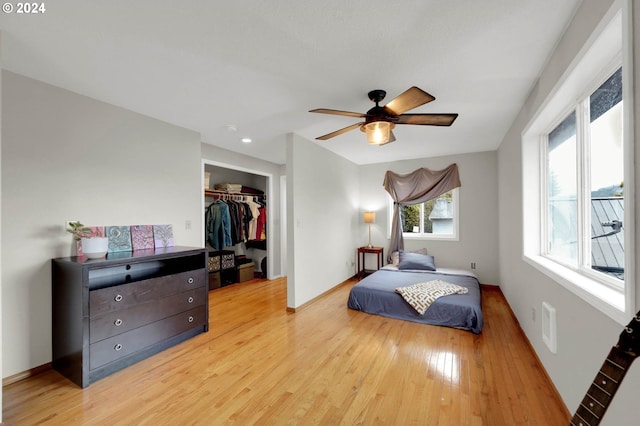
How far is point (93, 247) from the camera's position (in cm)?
227

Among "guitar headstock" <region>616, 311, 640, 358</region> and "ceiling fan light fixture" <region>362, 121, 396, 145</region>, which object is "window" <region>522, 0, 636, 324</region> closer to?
"guitar headstock" <region>616, 311, 640, 358</region>

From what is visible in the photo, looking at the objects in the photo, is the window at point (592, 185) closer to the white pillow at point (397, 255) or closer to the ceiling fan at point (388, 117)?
the ceiling fan at point (388, 117)

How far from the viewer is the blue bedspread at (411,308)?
2.97 m

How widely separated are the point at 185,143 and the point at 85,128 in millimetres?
1026

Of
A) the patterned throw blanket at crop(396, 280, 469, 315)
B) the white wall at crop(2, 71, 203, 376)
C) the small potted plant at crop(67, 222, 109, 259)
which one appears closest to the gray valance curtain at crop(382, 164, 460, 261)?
the patterned throw blanket at crop(396, 280, 469, 315)

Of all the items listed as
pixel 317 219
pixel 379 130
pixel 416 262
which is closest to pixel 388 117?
pixel 379 130

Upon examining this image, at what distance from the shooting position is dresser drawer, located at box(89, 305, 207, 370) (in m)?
2.10

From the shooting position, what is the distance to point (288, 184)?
3570 millimetres

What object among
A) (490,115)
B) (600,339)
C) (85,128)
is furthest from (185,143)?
(600,339)

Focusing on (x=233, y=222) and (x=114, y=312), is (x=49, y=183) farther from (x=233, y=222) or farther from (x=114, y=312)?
(x=233, y=222)

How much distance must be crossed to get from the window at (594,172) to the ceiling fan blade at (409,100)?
0.80 m

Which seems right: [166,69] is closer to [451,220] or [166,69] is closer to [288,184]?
[288,184]

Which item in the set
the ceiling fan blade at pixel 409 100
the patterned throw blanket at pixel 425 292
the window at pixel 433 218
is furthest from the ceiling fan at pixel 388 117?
the window at pixel 433 218

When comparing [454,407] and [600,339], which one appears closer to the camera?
[600,339]
